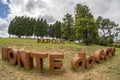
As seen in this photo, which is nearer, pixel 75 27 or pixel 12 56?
pixel 12 56

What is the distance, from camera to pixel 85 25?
1405 inches

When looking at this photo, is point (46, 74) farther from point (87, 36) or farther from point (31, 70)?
point (87, 36)

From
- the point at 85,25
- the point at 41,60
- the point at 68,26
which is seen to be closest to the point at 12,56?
the point at 41,60

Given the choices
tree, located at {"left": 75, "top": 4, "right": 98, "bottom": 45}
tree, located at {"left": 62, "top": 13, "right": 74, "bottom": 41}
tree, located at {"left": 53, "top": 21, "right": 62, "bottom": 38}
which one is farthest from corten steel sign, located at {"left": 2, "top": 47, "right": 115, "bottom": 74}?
tree, located at {"left": 53, "top": 21, "right": 62, "bottom": 38}

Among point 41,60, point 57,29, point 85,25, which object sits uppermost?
point 57,29

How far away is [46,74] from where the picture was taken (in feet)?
54.5

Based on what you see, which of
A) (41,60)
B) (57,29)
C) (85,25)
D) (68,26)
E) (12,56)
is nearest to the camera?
(41,60)

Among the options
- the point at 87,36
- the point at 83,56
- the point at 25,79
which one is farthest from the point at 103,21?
Answer: the point at 25,79

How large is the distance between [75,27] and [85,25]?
2103 millimetres

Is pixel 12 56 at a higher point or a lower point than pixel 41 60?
higher

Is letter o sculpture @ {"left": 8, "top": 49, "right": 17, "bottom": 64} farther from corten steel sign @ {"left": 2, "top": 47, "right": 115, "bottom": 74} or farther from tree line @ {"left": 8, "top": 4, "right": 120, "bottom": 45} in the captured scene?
tree line @ {"left": 8, "top": 4, "right": 120, "bottom": 45}

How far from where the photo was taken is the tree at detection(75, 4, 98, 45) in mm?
35344

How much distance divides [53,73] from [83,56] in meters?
3.55

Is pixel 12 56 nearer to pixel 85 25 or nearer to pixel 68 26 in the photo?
pixel 85 25
